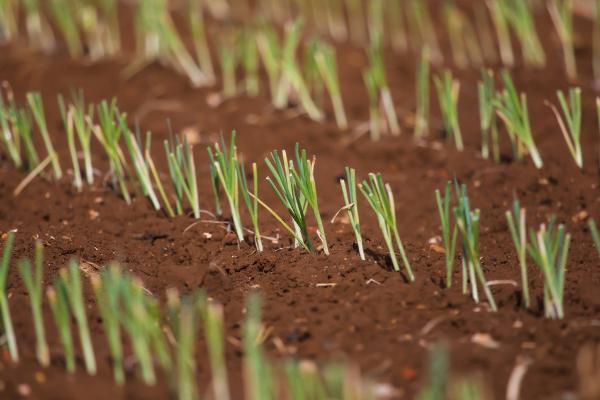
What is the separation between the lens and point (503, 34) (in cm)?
408

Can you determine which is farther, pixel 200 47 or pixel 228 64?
pixel 200 47

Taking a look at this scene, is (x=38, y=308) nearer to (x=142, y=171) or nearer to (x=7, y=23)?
(x=142, y=171)

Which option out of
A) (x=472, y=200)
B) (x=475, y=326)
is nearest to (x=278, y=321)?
(x=475, y=326)

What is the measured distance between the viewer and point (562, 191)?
2809mm

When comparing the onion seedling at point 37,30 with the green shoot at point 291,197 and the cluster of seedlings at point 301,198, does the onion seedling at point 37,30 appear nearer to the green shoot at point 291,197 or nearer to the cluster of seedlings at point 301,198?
the cluster of seedlings at point 301,198

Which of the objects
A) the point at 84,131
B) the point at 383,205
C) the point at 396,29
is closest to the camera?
the point at 383,205

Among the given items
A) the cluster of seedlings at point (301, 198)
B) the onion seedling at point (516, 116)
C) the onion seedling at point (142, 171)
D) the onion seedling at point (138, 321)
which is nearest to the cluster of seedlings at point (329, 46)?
the onion seedling at point (516, 116)

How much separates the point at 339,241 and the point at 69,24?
6.65 ft

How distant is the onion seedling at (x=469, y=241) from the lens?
6.52ft

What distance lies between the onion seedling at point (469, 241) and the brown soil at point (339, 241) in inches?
1.5

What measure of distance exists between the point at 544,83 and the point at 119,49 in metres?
2.11

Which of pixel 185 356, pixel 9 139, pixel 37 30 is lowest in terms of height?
pixel 185 356

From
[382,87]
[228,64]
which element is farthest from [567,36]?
[228,64]

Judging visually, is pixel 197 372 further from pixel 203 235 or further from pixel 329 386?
pixel 203 235
